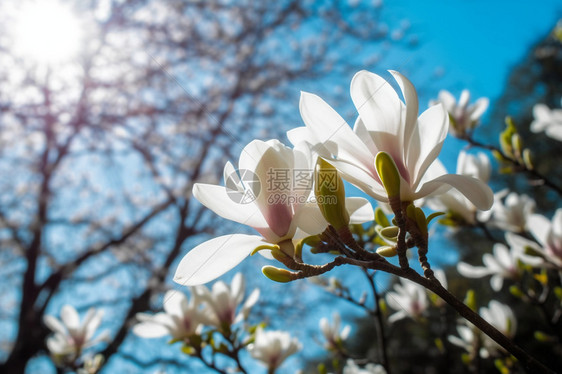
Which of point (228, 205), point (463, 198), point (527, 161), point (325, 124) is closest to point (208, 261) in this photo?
point (228, 205)

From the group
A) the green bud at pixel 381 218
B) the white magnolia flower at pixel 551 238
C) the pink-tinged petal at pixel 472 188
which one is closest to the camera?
Answer: the pink-tinged petal at pixel 472 188

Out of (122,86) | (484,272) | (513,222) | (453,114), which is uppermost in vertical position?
(122,86)

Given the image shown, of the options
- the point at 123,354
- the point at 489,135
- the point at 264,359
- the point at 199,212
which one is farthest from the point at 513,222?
the point at 489,135

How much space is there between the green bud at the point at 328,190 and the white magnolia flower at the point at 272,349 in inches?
24.2

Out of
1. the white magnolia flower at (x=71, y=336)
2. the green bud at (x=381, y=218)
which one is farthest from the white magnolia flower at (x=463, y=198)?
the white magnolia flower at (x=71, y=336)

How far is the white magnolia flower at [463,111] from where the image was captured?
962 millimetres

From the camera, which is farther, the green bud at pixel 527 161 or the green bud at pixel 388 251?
the green bud at pixel 527 161

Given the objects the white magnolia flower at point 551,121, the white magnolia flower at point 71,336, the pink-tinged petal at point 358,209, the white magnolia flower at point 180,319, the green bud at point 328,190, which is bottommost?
the white magnolia flower at point 71,336

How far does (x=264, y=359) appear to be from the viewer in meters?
0.87

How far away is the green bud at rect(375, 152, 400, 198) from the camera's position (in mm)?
298

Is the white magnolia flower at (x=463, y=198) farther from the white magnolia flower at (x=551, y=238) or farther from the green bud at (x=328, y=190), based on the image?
the green bud at (x=328, y=190)

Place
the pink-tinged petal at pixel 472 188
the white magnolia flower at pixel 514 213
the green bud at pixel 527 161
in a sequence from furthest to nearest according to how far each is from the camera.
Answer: the white magnolia flower at pixel 514 213, the green bud at pixel 527 161, the pink-tinged petal at pixel 472 188

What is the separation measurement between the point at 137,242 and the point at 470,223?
2.96 metres

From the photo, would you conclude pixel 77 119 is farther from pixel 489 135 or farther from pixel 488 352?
pixel 489 135
